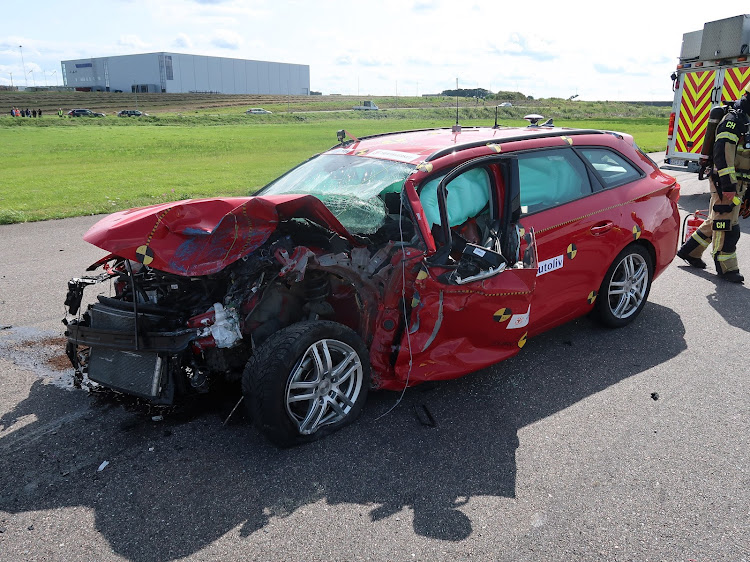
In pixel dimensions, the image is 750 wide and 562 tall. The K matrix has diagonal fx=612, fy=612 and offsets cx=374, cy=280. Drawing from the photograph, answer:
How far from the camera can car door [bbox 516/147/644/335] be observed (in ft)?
14.5

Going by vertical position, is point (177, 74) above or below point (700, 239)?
above

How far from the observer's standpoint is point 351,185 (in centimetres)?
428

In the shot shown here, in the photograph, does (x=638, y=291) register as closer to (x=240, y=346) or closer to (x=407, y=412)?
(x=407, y=412)

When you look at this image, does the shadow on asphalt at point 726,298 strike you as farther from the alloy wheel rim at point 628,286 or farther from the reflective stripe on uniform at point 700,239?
the alloy wheel rim at point 628,286

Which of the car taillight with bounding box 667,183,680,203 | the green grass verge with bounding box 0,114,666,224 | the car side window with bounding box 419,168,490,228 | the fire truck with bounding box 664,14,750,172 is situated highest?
the fire truck with bounding box 664,14,750,172

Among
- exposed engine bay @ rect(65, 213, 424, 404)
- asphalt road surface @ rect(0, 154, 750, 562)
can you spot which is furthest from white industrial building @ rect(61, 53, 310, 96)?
asphalt road surface @ rect(0, 154, 750, 562)

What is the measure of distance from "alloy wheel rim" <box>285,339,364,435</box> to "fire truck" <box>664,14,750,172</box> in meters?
11.2

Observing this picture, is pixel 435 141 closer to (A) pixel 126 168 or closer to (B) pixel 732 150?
(B) pixel 732 150

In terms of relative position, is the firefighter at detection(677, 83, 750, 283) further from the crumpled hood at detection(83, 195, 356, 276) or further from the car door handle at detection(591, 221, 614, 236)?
the crumpled hood at detection(83, 195, 356, 276)

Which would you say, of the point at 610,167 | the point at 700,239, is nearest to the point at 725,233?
the point at 700,239

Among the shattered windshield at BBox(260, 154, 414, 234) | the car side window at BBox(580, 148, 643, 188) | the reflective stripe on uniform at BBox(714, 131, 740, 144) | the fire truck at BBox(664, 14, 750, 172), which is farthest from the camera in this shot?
the fire truck at BBox(664, 14, 750, 172)

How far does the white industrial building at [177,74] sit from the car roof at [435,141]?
123298 millimetres

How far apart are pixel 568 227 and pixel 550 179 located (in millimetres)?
401

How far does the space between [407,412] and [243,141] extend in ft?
86.7
